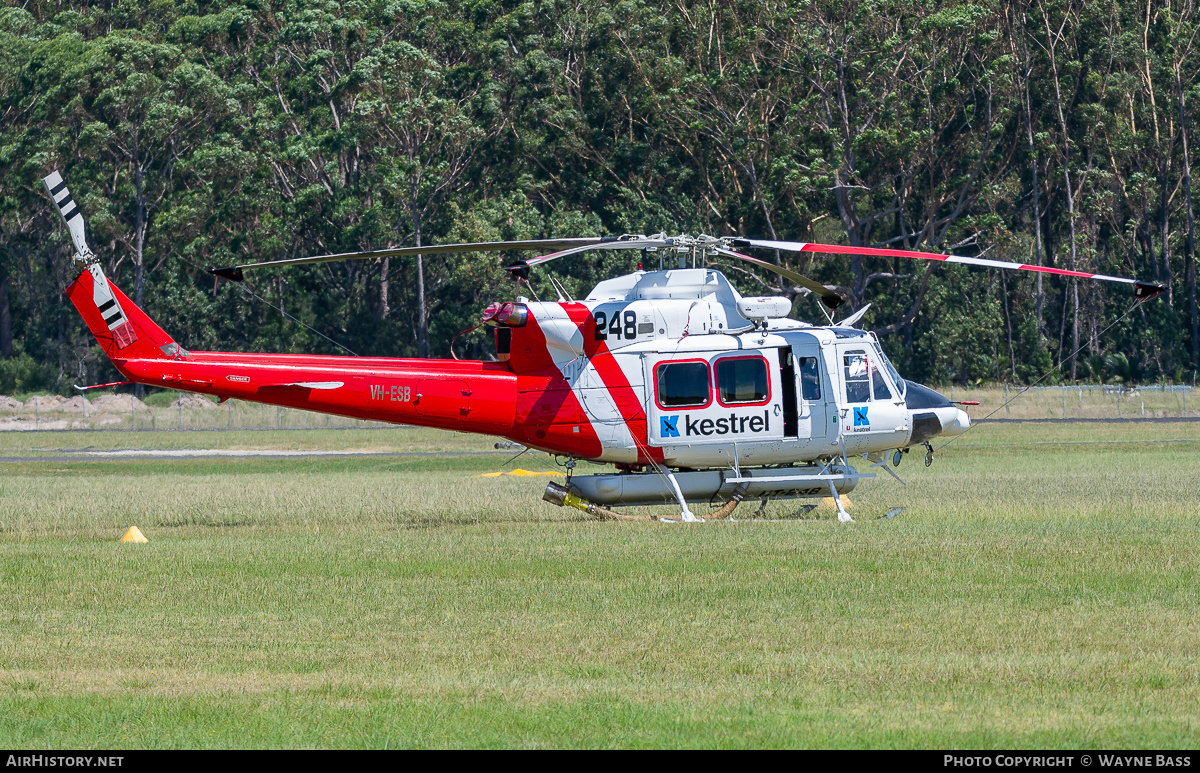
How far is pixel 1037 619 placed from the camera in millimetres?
12492

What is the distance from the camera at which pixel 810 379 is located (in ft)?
68.4

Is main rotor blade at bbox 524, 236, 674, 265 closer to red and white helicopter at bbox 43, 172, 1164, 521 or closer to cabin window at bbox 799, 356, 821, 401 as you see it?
red and white helicopter at bbox 43, 172, 1164, 521

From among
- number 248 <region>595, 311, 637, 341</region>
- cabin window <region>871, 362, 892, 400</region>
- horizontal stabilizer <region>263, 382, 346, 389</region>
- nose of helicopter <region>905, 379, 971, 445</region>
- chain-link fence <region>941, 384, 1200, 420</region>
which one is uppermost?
→ number 248 <region>595, 311, 637, 341</region>

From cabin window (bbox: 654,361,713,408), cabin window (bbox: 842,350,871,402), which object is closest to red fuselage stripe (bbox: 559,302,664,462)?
cabin window (bbox: 654,361,713,408)

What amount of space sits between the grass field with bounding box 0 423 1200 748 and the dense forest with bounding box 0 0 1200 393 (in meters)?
45.4

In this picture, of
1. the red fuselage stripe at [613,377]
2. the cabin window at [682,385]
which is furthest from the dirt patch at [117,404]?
the cabin window at [682,385]

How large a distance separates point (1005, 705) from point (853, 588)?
4715 mm

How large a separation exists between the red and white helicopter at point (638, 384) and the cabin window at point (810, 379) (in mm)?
20

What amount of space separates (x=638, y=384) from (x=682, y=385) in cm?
63

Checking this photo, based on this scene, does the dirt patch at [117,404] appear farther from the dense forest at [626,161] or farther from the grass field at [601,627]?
the grass field at [601,627]

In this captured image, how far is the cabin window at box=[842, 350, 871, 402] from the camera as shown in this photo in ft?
68.9

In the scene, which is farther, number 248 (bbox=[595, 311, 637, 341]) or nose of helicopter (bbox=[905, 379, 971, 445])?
nose of helicopter (bbox=[905, 379, 971, 445])

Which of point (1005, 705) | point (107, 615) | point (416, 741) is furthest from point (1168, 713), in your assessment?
point (107, 615)
